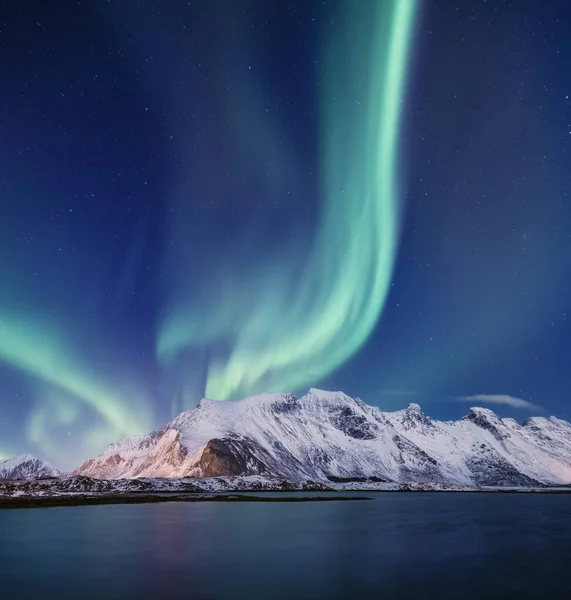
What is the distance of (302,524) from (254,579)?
180 feet

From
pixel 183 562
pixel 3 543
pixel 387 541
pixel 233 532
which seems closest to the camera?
pixel 183 562

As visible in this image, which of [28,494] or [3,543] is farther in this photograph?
[28,494]

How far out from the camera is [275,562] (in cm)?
4831

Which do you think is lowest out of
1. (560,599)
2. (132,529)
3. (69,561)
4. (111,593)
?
(560,599)

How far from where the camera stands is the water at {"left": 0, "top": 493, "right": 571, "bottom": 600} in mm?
35531

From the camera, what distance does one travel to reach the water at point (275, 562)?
117ft

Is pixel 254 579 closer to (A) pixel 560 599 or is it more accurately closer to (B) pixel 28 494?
(A) pixel 560 599

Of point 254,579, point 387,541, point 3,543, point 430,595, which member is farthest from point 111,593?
point 387,541

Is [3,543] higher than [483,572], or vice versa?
[3,543]

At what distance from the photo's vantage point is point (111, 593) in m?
34.3

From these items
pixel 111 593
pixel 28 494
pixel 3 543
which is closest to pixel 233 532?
pixel 3 543

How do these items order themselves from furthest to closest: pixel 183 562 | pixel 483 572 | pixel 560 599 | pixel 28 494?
pixel 28 494 < pixel 183 562 < pixel 483 572 < pixel 560 599

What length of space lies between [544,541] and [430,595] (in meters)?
45.1

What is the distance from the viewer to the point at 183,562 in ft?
156
